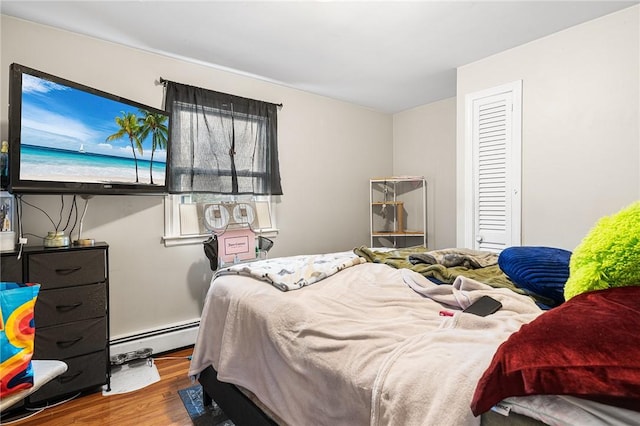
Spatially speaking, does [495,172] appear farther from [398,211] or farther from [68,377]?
[68,377]

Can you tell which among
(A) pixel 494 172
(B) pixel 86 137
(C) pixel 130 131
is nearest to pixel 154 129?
(C) pixel 130 131

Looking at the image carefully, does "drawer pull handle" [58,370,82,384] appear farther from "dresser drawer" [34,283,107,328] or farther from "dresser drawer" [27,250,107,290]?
"dresser drawer" [27,250,107,290]

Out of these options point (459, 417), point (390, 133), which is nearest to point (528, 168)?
point (390, 133)

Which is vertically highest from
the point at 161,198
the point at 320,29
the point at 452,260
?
the point at 320,29

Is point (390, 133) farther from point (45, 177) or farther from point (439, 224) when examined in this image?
point (45, 177)

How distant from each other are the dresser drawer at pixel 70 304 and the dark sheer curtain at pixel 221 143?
100 cm

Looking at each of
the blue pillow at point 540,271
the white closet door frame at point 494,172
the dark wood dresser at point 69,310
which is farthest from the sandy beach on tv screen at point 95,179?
the white closet door frame at point 494,172

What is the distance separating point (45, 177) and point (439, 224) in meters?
3.92

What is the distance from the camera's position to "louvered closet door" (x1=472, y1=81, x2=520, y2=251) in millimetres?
2754

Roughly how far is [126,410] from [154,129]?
194 cm

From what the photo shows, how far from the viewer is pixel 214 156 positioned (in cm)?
304

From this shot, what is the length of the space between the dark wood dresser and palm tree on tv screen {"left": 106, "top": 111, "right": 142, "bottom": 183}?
76 centimetres

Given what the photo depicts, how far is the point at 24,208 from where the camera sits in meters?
2.21

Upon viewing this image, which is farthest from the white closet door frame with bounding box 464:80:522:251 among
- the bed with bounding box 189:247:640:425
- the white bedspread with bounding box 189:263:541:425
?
the white bedspread with bounding box 189:263:541:425
